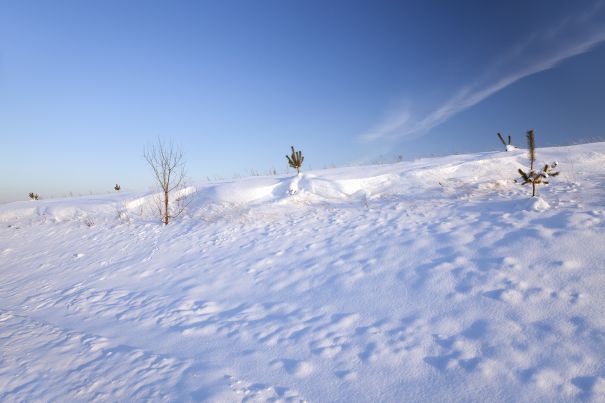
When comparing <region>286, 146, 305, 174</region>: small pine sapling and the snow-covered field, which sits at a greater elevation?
<region>286, 146, 305, 174</region>: small pine sapling

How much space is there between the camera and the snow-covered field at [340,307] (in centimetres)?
217

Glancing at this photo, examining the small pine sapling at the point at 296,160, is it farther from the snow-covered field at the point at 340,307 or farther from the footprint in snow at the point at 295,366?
the footprint in snow at the point at 295,366

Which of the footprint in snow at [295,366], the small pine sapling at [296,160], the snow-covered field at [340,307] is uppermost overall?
the small pine sapling at [296,160]

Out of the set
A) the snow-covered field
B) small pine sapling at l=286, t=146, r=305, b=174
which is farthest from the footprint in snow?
small pine sapling at l=286, t=146, r=305, b=174

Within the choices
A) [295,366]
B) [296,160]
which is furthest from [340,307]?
[296,160]

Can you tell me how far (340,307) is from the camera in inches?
125

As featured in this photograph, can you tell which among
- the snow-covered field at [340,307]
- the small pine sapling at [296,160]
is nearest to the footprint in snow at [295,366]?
the snow-covered field at [340,307]

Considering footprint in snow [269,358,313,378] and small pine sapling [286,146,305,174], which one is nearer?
footprint in snow [269,358,313,378]

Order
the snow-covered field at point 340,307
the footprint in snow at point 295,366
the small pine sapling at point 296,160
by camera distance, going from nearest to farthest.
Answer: the snow-covered field at point 340,307 → the footprint in snow at point 295,366 → the small pine sapling at point 296,160

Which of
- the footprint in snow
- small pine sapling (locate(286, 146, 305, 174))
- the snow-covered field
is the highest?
small pine sapling (locate(286, 146, 305, 174))

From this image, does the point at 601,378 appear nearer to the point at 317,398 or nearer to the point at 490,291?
the point at 490,291

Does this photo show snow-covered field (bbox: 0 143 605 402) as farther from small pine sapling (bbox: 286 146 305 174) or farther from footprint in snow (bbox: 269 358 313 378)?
small pine sapling (bbox: 286 146 305 174)

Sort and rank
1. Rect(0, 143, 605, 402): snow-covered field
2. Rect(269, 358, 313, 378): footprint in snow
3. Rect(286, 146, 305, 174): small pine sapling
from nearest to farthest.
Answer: Rect(0, 143, 605, 402): snow-covered field → Rect(269, 358, 313, 378): footprint in snow → Rect(286, 146, 305, 174): small pine sapling

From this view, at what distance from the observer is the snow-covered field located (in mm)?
2172
